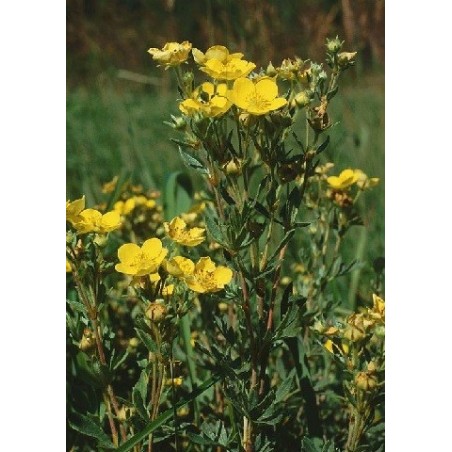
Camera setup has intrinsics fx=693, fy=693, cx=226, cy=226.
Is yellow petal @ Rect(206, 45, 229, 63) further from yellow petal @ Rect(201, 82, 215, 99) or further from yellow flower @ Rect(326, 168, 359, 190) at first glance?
yellow flower @ Rect(326, 168, 359, 190)

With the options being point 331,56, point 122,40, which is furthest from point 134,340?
point 122,40

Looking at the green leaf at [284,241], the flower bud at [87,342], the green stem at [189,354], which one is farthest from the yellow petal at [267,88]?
the green stem at [189,354]

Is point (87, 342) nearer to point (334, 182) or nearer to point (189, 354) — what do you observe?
point (189, 354)

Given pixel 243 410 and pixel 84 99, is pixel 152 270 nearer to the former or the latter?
→ pixel 243 410

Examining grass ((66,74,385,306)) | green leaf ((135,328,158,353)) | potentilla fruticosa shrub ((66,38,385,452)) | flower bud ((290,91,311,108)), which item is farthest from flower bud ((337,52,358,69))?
green leaf ((135,328,158,353))
